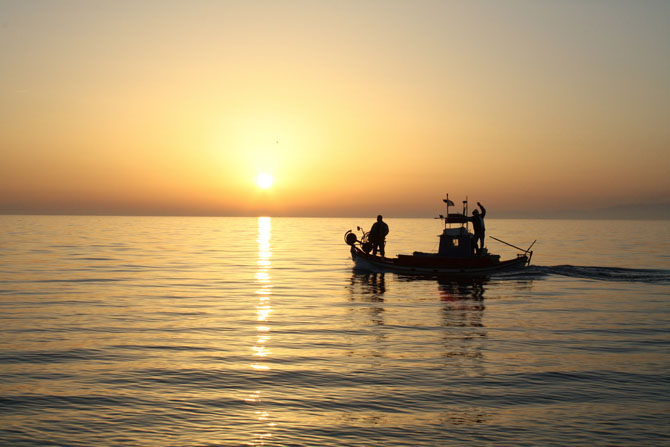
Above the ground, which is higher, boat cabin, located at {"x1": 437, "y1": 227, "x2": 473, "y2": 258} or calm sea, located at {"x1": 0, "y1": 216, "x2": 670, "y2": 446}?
boat cabin, located at {"x1": 437, "y1": 227, "x2": 473, "y2": 258}

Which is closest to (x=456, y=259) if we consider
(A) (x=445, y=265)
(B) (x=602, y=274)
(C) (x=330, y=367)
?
(A) (x=445, y=265)

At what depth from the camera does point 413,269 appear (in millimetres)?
40438

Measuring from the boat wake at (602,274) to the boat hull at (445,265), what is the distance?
0.90 m

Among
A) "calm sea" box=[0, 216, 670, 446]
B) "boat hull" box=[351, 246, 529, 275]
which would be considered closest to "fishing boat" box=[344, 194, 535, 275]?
"boat hull" box=[351, 246, 529, 275]

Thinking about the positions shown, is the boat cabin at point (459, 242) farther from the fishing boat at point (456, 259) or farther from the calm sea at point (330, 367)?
the calm sea at point (330, 367)

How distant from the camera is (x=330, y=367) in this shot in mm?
14609

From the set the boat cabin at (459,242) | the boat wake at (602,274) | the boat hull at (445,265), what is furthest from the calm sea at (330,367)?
the boat cabin at (459,242)

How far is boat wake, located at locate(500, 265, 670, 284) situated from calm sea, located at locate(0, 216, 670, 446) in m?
7.08

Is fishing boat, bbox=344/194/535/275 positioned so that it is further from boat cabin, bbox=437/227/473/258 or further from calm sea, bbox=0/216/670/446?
calm sea, bbox=0/216/670/446

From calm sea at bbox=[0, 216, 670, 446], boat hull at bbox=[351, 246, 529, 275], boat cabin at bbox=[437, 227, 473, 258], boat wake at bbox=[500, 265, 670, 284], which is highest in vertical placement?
boat cabin at bbox=[437, 227, 473, 258]

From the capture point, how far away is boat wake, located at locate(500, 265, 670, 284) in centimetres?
3764

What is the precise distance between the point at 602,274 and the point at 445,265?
10.8m

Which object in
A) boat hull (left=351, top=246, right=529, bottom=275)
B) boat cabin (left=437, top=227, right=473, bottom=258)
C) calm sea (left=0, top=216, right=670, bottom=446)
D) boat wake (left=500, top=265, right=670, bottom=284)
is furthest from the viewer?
boat cabin (left=437, top=227, right=473, bottom=258)

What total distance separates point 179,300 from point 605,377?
1878 centimetres
